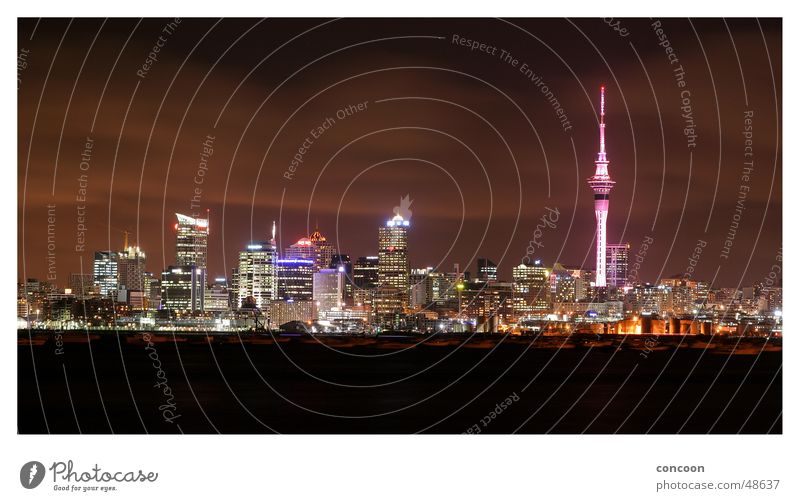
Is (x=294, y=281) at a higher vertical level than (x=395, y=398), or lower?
higher

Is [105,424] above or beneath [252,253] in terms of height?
beneath

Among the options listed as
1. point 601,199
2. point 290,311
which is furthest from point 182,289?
point 601,199

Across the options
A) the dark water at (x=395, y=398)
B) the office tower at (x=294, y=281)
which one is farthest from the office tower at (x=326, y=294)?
the dark water at (x=395, y=398)

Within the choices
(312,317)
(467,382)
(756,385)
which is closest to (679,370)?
(756,385)

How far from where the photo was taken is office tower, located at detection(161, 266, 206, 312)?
15700 cm

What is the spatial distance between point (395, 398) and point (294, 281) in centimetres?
12331

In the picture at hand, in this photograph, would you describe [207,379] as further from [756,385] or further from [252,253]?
[252,253]

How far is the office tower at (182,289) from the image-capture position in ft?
515

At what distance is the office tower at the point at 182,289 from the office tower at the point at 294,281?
46.0 ft

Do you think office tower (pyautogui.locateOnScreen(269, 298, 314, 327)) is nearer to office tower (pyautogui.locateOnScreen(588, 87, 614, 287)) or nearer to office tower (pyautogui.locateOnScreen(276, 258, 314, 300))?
office tower (pyautogui.locateOnScreen(276, 258, 314, 300))

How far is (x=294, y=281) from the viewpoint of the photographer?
558 ft

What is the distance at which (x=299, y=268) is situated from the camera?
16700cm

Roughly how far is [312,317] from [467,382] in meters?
105

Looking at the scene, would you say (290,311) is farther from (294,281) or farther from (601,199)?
(601,199)
